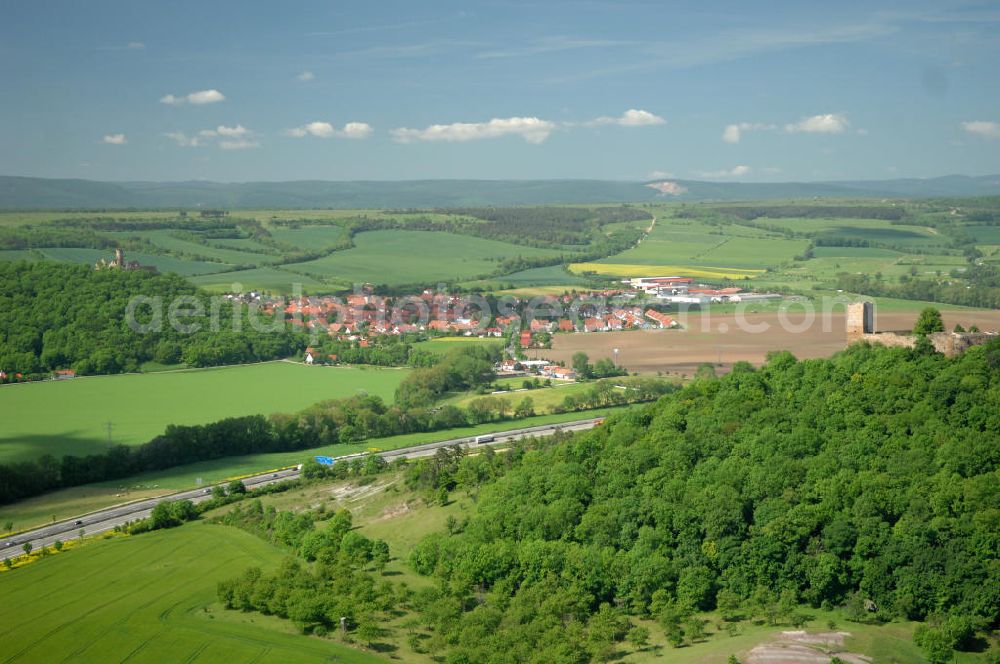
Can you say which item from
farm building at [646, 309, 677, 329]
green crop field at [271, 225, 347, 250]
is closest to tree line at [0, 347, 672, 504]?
farm building at [646, 309, 677, 329]

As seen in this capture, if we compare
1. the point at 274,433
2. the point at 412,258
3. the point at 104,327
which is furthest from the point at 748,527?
the point at 412,258

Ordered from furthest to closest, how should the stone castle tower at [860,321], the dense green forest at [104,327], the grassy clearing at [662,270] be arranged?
the grassy clearing at [662,270]
the dense green forest at [104,327]
the stone castle tower at [860,321]

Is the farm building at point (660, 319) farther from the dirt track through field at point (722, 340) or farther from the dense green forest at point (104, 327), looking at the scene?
the dense green forest at point (104, 327)

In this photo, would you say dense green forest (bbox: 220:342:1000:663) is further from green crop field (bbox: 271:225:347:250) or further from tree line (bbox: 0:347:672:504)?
green crop field (bbox: 271:225:347:250)

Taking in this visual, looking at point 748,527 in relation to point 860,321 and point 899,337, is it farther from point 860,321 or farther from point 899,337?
point 860,321

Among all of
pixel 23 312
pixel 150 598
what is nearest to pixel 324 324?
pixel 23 312

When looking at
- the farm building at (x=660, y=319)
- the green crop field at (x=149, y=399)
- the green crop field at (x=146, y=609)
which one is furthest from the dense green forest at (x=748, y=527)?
the farm building at (x=660, y=319)
